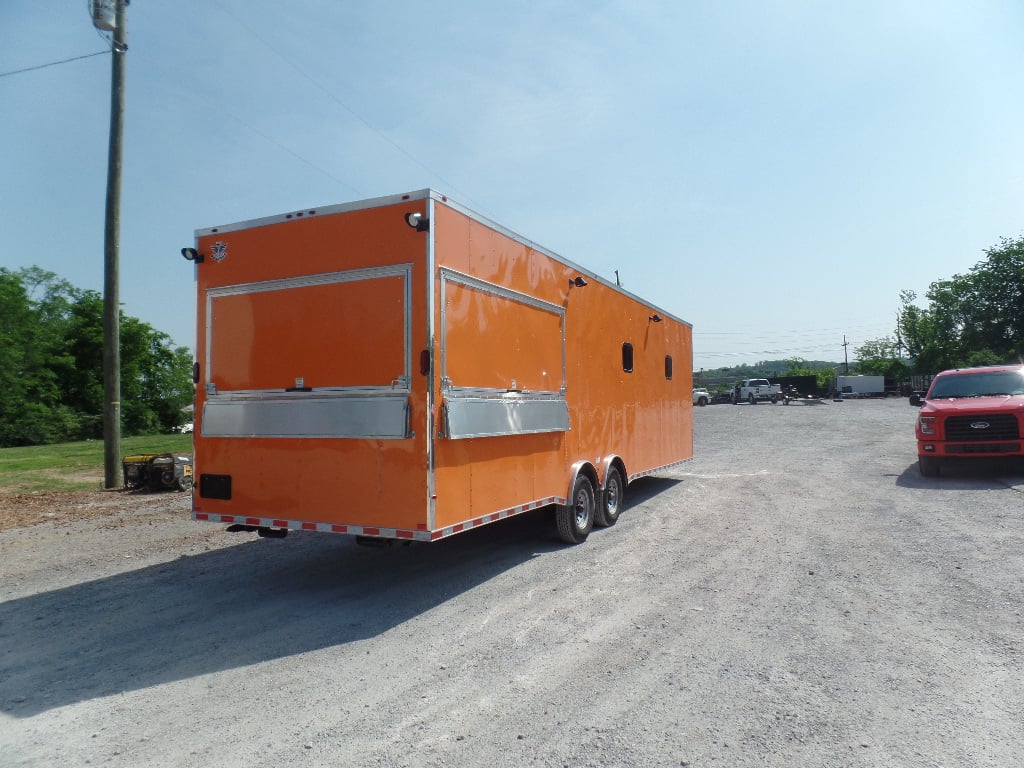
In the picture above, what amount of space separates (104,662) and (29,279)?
5759 centimetres

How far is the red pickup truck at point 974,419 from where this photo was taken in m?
10.7

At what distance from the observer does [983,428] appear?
10828 millimetres

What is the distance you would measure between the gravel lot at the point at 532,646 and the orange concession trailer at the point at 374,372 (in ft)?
2.71

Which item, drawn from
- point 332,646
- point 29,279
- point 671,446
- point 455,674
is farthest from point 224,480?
point 29,279

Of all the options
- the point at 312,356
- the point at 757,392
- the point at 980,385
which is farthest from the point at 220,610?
the point at 757,392

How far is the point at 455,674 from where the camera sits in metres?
4.02

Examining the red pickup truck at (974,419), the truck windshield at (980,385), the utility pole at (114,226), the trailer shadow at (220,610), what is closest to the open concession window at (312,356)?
the trailer shadow at (220,610)

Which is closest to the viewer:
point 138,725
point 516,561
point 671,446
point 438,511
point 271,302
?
point 138,725

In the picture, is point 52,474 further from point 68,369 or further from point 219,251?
point 68,369

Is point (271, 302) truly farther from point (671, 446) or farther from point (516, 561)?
point (671, 446)

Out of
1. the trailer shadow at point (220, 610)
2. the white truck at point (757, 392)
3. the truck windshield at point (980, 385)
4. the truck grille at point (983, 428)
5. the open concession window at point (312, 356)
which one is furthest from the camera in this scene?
the white truck at point (757, 392)

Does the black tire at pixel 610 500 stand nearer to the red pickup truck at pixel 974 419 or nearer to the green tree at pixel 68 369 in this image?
the red pickup truck at pixel 974 419

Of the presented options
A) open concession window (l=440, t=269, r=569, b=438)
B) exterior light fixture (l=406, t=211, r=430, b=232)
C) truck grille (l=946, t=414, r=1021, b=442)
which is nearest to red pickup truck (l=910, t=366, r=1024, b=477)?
truck grille (l=946, t=414, r=1021, b=442)

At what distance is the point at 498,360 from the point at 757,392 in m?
48.6
